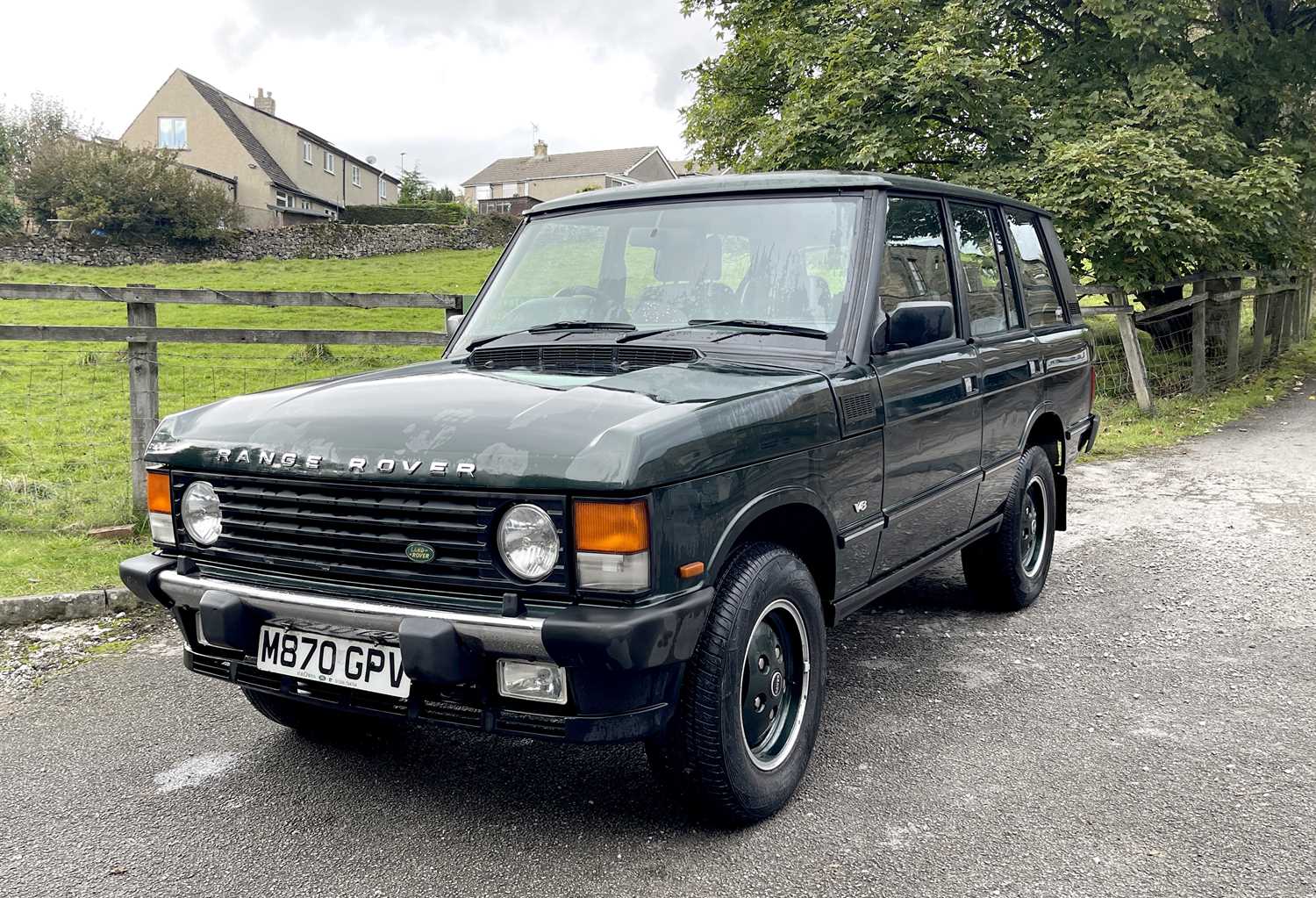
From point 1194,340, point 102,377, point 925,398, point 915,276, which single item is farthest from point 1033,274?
point 102,377

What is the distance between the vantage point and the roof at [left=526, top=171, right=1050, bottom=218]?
410 centimetres

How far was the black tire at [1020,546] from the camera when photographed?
5266mm

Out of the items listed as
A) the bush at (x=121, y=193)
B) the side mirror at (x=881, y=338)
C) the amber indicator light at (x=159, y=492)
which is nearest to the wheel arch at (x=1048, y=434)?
the side mirror at (x=881, y=338)

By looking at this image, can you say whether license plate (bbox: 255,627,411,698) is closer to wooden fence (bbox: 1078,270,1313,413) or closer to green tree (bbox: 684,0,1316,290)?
wooden fence (bbox: 1078,270,1313,413)

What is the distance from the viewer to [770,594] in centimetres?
316

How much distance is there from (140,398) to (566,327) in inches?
144

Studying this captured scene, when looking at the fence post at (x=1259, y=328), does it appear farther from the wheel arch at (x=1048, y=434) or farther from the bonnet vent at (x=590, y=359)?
the bonnet vent at (x=590, y=359)

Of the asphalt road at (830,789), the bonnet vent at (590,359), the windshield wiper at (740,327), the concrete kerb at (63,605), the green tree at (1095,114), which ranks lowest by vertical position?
the asphalt road at (830,789)

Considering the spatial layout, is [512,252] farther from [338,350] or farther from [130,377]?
[338,350]

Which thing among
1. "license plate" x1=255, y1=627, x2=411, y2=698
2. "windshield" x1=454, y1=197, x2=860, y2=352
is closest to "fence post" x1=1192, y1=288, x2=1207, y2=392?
"windshield" x1=454, y1=197, x2=860, y2=352

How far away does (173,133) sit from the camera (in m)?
52.1

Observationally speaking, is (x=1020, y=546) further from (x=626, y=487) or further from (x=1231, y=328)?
(x=1231, y=328)

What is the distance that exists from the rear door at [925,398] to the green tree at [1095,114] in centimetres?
876

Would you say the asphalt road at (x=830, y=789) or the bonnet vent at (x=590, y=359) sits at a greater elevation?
the bonnet vent at (x=590, y=359)
